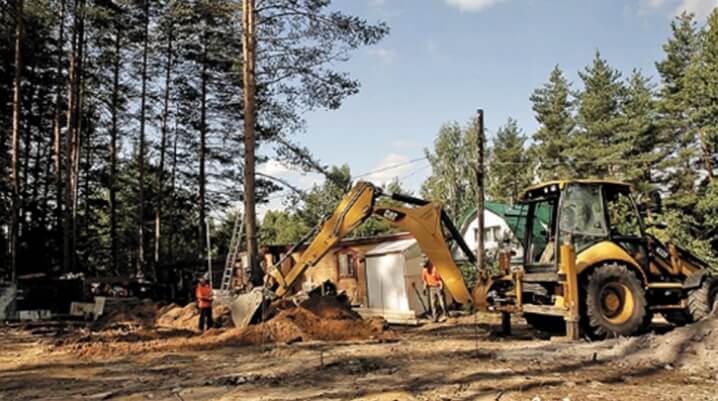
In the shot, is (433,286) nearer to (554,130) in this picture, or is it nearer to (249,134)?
(249,134)

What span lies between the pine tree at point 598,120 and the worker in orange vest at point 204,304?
26644 millimetres

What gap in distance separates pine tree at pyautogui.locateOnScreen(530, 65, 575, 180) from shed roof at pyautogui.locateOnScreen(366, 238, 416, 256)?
59.5 feet

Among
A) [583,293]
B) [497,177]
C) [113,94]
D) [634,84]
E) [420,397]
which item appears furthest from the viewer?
[497,177]

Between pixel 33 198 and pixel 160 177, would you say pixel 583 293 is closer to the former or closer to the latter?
pixel 160 177

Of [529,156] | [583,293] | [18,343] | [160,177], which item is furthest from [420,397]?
[529,156]

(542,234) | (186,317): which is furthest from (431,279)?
(186,317)

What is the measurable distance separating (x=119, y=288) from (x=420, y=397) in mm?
15367

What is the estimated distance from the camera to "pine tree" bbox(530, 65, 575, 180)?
38.8m

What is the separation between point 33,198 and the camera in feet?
92.4

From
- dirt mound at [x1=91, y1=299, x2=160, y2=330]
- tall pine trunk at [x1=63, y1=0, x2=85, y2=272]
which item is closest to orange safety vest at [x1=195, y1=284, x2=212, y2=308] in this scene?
dirt mound at [x1=91, y1=299, x2=160, y2=330]

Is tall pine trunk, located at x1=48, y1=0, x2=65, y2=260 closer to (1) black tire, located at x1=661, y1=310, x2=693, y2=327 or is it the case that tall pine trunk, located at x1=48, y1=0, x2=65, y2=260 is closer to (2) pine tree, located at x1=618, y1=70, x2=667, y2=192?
(1) black tire, located at x1=661, y1=310, x2=693, y2=327

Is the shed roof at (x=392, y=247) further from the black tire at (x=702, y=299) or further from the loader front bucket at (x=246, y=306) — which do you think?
the black tire at (x=702, y=299)

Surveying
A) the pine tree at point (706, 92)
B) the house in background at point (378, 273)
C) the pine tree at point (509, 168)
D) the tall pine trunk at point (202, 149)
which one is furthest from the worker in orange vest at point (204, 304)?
the pine tree at point (509, 168)

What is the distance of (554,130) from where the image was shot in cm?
4194
